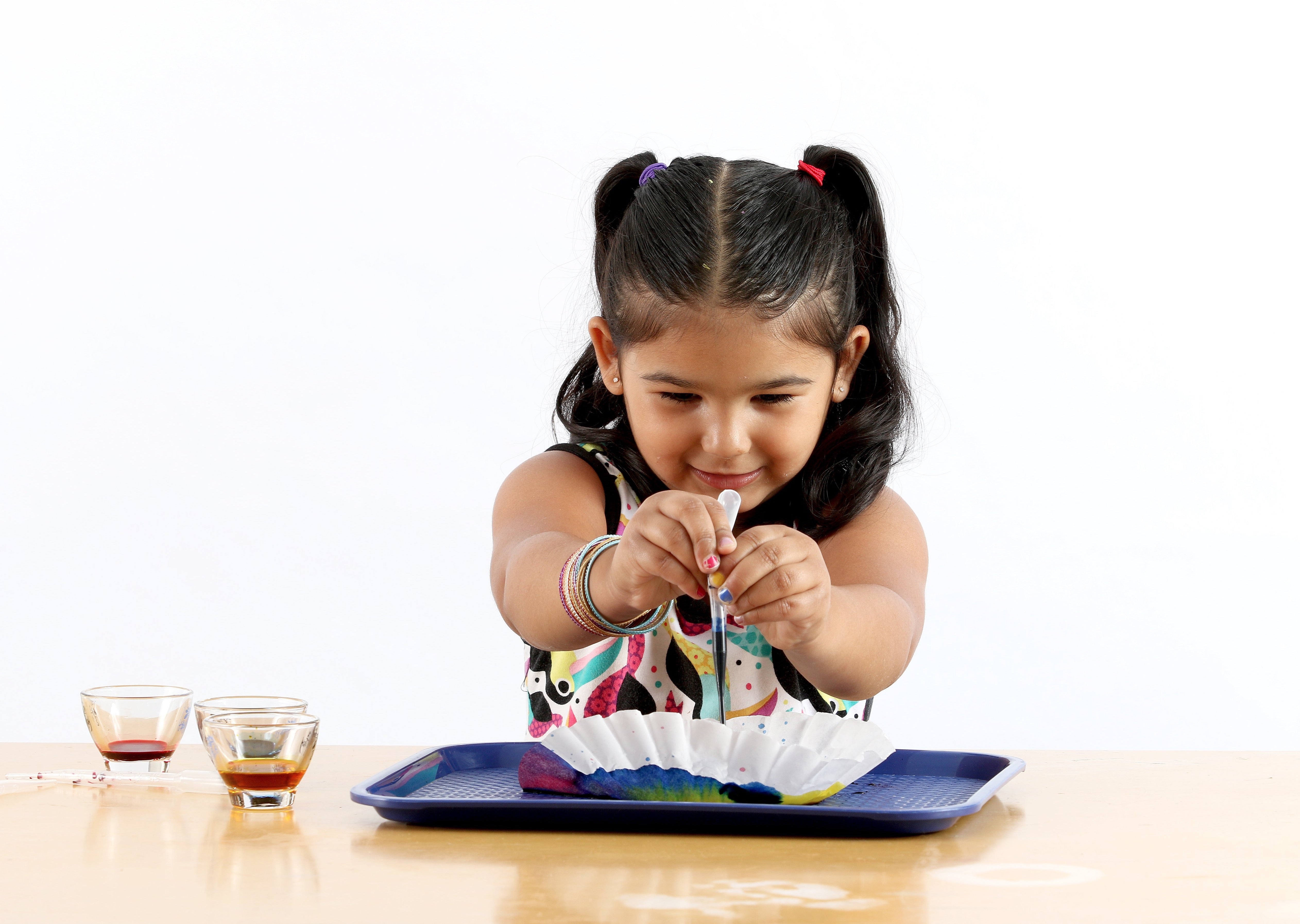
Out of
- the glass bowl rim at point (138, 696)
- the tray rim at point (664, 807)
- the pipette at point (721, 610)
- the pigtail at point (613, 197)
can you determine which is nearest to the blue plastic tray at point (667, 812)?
the tray rim at point (664, 807)

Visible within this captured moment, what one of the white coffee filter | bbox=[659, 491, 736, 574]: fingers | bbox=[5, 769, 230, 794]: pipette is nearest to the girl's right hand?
bbox=[659, 491, 736, 574]: fingers

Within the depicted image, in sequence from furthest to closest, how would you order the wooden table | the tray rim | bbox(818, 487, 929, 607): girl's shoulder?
1. bbox(818, 487, 929, 607): girl's shoulder
2. the tray rim
3. the wooden table

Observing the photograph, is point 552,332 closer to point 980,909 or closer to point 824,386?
point 824,386

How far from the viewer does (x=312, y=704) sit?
2.94 metres

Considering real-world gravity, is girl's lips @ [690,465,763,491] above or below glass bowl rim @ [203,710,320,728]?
above

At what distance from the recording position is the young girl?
38.4 inches

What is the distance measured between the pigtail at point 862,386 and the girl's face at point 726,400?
116mm

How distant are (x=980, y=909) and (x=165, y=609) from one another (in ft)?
9.21

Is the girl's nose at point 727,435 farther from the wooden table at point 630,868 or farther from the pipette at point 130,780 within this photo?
the pipette at point 130,780

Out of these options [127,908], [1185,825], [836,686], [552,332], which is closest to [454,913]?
[127,908]

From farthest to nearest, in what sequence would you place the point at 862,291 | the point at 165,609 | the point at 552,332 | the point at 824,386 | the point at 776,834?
the point at 165,609 → the point at 552,332 → the point at 862,291 → the point at 824,386 → the point at 776,834

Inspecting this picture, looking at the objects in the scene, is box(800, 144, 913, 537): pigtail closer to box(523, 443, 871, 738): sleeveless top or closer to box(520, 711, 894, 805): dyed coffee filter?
box(523, 443, 871, 738): sleeveless top

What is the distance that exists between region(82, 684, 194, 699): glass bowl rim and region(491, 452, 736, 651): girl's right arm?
12.3 inches

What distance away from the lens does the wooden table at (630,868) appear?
0.59 metres
